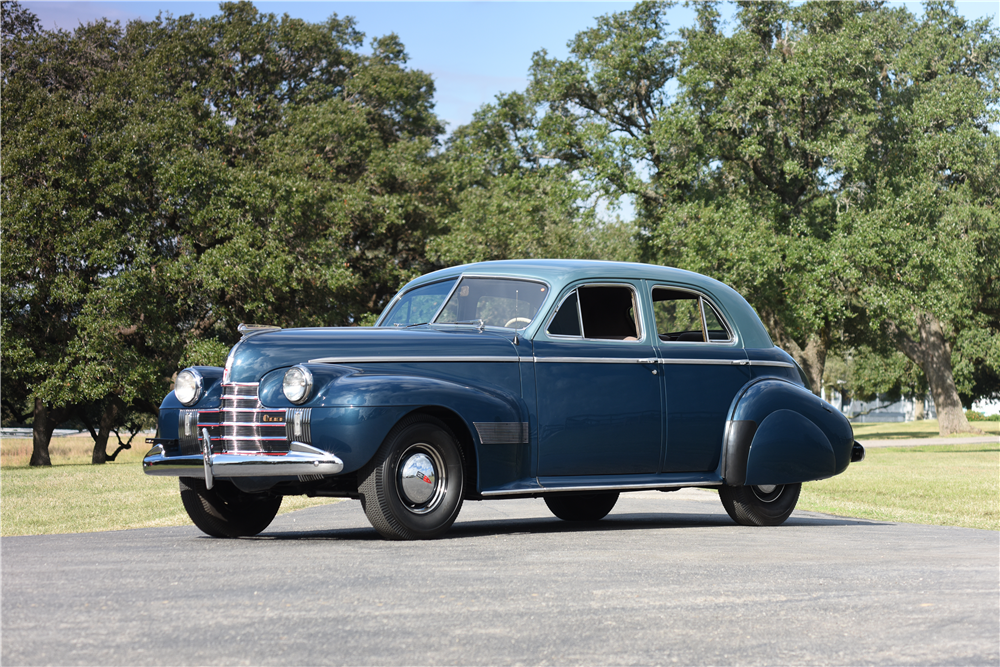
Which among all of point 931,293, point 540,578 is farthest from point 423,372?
point 931,293

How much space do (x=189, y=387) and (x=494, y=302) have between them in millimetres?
2480

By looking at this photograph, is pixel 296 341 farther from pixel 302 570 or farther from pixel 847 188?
pixel 847 188

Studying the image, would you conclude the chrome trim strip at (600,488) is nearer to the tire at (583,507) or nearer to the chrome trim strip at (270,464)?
the chrome trim strip at (270,464)

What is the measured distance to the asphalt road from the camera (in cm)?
403

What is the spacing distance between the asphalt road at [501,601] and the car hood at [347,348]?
4.17 ft

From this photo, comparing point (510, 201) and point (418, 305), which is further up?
point (510, 201)

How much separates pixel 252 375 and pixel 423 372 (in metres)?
1.19

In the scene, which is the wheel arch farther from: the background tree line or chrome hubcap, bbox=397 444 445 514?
the background tree line

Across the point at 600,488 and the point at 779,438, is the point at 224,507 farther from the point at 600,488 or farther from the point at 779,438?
the point at 779,438

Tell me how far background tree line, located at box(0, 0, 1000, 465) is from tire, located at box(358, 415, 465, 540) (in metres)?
22.3

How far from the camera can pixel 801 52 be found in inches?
1221

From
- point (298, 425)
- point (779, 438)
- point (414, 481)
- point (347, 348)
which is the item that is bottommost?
point (414, 481)

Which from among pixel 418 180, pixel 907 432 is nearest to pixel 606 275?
pixel 418 180

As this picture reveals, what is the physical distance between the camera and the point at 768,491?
9.70 metres
